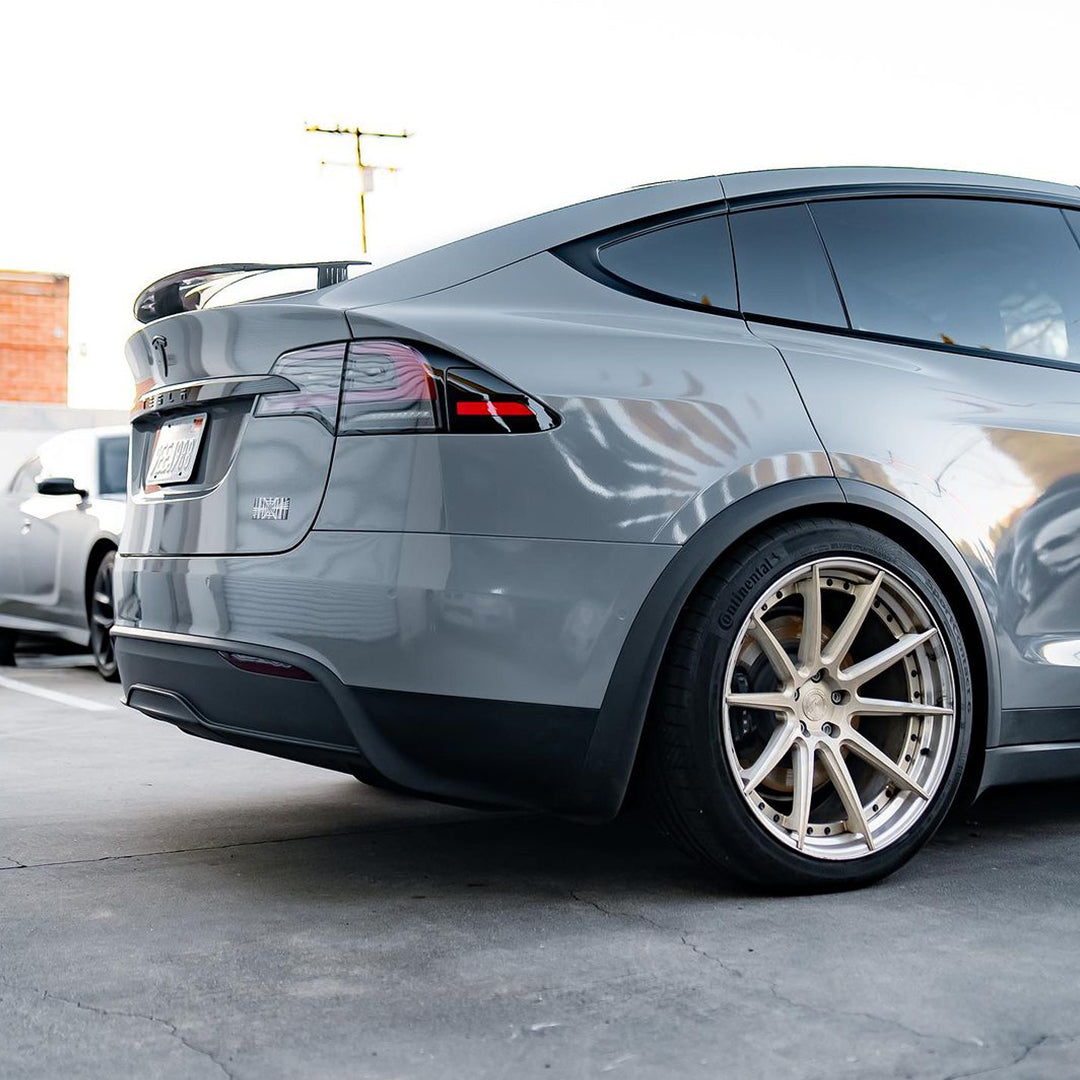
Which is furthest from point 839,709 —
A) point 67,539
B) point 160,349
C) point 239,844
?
point 67,539

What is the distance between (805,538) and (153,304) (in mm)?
1775

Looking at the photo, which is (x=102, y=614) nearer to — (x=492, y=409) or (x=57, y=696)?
(x=57, y=696)

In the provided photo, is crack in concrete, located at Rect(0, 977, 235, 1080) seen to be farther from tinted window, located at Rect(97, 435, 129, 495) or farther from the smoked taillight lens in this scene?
tinted window, located at Rect(97, 435, 129, 495)

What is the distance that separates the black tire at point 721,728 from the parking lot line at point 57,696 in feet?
14.8

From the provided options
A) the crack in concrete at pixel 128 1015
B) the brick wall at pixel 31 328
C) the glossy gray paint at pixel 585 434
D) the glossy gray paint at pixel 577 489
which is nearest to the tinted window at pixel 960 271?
the glossy gray paint at pixel 577 489

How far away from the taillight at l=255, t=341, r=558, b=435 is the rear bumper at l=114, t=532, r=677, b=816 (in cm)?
23

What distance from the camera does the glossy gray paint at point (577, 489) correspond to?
10.7 feet

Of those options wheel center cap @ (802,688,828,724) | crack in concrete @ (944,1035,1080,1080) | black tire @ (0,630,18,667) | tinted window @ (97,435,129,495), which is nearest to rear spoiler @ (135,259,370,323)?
wheel center cap @ (802,688,828,724)

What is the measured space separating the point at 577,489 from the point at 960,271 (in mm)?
1426

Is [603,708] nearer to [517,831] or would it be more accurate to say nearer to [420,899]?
[420,899]

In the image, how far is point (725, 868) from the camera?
349cm

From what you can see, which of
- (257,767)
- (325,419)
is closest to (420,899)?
(325,419)

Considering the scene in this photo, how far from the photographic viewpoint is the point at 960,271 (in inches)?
161

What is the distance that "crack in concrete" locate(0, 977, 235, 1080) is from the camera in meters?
2.57
